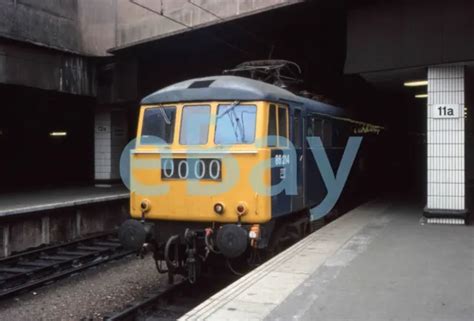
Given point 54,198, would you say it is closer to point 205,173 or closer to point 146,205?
point 146,205

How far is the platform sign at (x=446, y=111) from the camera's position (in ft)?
35.8

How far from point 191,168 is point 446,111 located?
19.5 ft

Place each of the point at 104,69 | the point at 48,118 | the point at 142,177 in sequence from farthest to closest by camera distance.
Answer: the point at 48,118, the point at 104,69, the point at 142,177

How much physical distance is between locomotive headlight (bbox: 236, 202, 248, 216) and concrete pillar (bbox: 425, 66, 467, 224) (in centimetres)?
519

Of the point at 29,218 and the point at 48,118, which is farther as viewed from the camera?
the point at 48,118

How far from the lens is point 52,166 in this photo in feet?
94.0

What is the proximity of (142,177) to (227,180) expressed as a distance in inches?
59.0

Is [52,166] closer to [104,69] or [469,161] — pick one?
[104,69]

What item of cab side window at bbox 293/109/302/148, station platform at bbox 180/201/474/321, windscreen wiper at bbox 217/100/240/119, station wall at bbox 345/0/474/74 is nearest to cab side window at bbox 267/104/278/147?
windscreen wiper at bbox 217/100/240/119

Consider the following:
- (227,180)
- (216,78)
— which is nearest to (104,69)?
(216,78)

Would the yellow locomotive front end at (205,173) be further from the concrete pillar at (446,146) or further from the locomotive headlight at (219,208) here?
the concrete pillar at (446,146)

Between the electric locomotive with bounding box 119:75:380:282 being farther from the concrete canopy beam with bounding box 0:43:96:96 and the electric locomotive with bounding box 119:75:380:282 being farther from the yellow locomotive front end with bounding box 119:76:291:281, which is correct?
the concrete canopy beam with bounding box 0:43:96:96

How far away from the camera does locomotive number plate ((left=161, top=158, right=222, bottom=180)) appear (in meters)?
7.93

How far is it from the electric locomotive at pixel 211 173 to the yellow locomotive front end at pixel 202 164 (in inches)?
0.6
